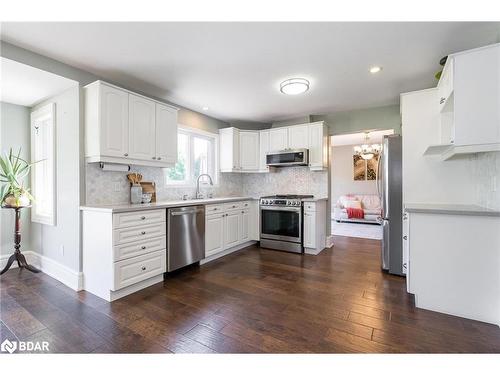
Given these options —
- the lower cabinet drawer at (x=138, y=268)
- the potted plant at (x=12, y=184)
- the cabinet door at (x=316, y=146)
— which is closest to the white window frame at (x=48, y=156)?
the potted plant at (x=12, y=184)

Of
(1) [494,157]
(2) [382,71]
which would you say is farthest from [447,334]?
(2) [382,71]

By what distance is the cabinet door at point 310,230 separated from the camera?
12.8 ft

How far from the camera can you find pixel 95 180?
9.11ft

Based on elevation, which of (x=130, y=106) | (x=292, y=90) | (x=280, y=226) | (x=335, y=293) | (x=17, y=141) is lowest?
(x=335, y=293)

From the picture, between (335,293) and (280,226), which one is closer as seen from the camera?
(335,293)

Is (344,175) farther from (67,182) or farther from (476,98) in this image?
(67,182)

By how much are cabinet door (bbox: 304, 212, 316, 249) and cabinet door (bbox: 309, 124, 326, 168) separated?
909 mm

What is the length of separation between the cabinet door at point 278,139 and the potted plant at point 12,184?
3694mm

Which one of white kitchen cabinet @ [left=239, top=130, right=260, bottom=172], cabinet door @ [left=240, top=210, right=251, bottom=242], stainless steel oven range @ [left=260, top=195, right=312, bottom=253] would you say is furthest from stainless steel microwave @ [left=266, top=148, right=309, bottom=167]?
cabinet door @ [left=240, top=210, right=251, bottom=242]

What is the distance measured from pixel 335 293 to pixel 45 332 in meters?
2.56

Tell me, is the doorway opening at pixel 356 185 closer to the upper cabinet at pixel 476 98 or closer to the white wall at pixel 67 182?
the upper cabinet at pixel 476 98

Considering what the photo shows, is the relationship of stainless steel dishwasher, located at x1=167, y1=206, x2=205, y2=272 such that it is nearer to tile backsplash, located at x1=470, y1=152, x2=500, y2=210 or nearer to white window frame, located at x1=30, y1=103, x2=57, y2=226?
white window frame, located at x1=30, y1=103, x2=57, y2=226

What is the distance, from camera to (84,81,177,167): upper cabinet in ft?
8.38
